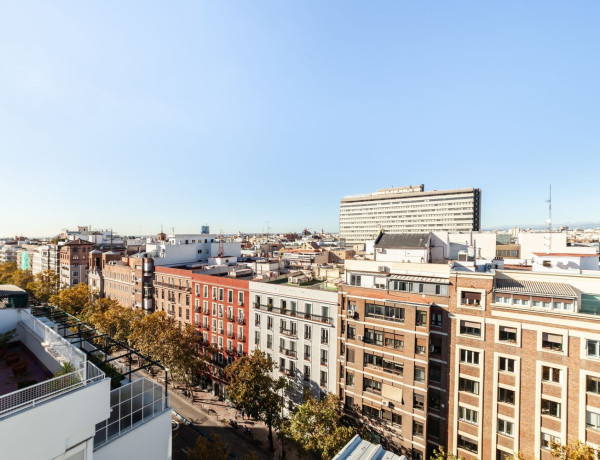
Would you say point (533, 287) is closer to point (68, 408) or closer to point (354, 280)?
point (354, 280)

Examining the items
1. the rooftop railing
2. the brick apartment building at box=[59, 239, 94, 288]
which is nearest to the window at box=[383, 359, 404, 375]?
the rooftop railing

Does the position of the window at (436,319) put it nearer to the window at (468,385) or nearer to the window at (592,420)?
the window at (468,385)

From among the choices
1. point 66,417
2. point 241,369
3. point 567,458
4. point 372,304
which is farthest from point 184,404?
point 567,458

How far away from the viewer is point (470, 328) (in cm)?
2938

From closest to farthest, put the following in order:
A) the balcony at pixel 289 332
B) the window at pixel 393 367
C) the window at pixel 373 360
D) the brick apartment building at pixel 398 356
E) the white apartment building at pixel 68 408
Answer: the white apartment building at pixel 68 408 → the brick apartment building at pixel 398 356 → the window at pixel 393 367 → the window at pixel 373 360 → the balcony at pixel 289 332

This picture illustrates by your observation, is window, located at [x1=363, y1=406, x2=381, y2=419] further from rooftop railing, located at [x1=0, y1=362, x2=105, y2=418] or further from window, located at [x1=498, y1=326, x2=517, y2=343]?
rooftop railing, located at [x1=0, y1=362, x2=105, y2=418]

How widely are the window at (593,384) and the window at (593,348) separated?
1859mm

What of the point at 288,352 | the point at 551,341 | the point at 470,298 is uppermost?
the point at 470,298

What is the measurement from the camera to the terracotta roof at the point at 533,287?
1015 inches

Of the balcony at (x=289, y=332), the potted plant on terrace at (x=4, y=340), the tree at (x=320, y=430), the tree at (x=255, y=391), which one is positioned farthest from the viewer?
the balcony at (x=289, y=332)

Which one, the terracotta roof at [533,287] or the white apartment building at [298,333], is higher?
the terracotta roof at [533,287]

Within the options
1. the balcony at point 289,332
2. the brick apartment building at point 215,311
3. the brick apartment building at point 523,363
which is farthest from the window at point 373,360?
the brick apartment building at point 215,311

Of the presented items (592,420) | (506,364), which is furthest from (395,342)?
(592,420)

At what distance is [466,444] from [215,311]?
131 feet
